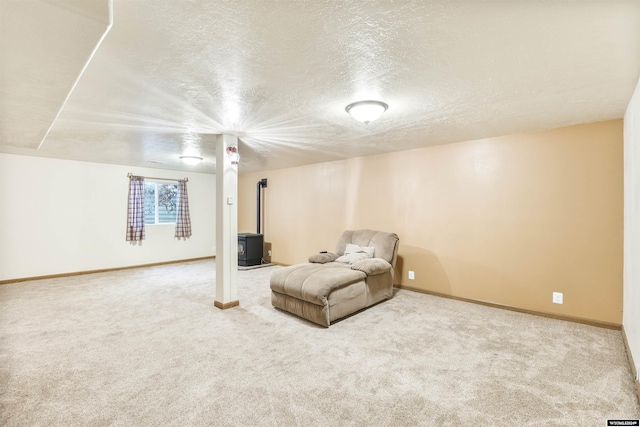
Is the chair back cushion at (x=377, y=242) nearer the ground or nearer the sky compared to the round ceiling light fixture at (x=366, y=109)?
nearer the ground

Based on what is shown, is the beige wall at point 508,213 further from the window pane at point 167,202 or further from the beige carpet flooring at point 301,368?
the window pane at point 167,202

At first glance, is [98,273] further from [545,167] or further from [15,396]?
[545,167]

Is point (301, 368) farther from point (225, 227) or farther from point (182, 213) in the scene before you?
point (182, 213)

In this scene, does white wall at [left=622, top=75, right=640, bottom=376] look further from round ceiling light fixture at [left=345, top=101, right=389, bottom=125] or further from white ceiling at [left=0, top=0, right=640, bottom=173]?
round ceiling light fixture at [left=345, top=101, right=389, bottom=125]

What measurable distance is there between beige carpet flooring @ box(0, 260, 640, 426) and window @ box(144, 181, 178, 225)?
129 inches

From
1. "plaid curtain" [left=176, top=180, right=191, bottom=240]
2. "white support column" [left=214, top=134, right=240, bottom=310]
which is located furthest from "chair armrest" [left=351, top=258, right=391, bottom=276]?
"plaid curtain" [left=176, top=180, right=191, bottom=240]

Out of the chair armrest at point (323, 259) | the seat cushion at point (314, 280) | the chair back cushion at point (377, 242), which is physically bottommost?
the seat cushion at point (314, 280)

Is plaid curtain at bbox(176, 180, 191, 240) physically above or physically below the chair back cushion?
above

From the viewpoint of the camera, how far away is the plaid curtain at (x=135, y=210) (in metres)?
6.41

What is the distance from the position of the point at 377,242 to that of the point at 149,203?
552 centimetres

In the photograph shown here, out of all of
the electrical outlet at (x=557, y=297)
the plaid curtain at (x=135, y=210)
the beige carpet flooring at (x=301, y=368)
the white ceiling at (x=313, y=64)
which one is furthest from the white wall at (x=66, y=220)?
the electrical outlet at (x=557, y=297)

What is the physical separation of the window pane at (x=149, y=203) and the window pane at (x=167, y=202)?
126 millimetres

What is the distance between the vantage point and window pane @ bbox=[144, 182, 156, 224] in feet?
22.5

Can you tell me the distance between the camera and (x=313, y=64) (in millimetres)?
2084
